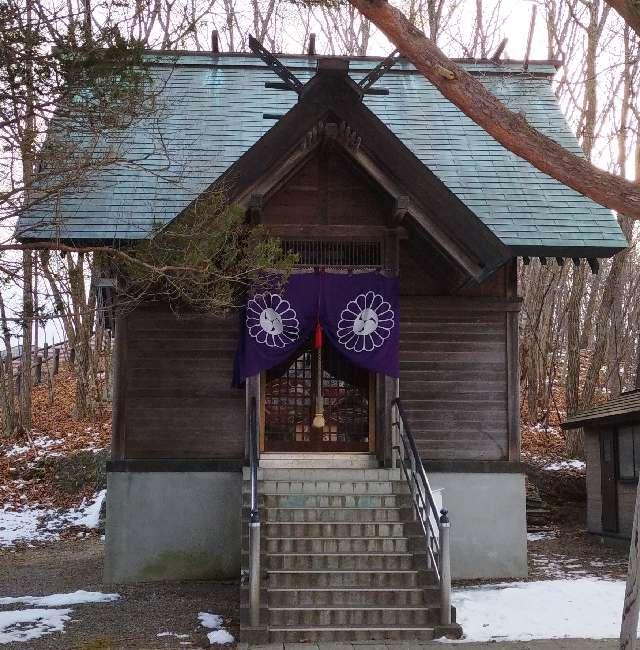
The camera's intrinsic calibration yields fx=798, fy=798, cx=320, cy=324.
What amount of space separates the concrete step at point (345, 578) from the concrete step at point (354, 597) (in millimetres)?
139

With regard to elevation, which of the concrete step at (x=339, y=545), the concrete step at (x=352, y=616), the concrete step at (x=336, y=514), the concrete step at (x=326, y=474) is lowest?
the concrete step at (x=352, y=616)

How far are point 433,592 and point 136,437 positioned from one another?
5.16 metres

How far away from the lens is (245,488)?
10188 millimetres

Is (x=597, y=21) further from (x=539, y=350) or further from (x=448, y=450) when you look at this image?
(x=448, y=450)

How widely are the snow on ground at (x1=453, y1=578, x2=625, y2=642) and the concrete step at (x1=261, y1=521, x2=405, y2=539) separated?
3.77ft

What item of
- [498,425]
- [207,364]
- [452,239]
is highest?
[452,239]

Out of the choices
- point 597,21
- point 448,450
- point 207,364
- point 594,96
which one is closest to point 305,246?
point 207,364

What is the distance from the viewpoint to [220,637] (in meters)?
7.98

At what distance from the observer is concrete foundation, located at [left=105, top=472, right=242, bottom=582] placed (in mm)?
11328

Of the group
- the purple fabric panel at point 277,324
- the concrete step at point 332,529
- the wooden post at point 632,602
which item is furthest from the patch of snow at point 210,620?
the wooden post at point 632,602

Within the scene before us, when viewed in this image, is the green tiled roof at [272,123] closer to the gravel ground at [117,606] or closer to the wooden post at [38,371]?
the gravel ground at [117,606]

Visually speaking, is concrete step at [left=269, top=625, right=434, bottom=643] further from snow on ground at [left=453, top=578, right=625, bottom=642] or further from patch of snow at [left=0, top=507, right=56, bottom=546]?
patch of snow at [left=0, top=507, right=56, bottom=546]

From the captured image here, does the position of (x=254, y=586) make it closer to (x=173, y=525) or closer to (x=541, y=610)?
(x=541, y=610)

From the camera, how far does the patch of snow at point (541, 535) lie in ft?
51.8
